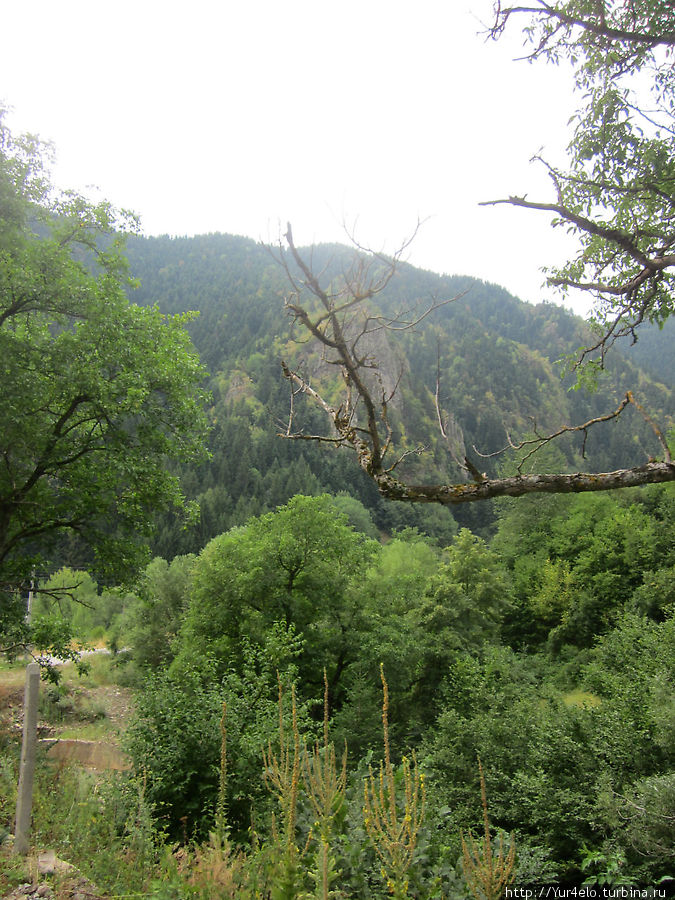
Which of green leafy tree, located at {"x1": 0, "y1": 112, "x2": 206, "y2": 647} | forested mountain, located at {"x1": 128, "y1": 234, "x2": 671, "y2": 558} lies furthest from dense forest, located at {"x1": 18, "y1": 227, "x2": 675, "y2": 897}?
forested mountain, located at {"x1": 128, "y1": 234, "x2": 671, "y2": 558}

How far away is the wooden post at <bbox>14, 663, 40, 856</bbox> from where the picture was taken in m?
4.41

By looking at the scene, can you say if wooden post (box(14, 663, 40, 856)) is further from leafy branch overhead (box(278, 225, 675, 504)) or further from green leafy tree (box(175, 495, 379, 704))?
green leafy tree (box(175, 495, 379, 704))

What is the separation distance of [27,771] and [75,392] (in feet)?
16.5

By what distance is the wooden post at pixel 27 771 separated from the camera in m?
4.41

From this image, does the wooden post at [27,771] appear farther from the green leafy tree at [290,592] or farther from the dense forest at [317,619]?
the green leafy tree at [290,592]

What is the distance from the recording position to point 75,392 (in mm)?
7859

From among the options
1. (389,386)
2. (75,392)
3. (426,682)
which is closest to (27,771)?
(75,392)

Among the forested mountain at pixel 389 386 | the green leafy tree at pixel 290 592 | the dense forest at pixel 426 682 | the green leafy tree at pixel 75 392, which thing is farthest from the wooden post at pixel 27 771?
the forested mountain at pixel 389 386

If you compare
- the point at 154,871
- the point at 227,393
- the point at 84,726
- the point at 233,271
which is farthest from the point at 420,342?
the point at 154,871

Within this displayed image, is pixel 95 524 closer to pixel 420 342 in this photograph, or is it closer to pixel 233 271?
pixel 420 342

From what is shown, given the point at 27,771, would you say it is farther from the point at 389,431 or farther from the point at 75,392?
the point at 75,392

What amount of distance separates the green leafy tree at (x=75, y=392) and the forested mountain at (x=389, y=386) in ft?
135

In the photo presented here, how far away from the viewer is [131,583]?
8.50 meters

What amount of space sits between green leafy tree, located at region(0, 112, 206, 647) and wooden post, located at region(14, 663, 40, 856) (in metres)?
3.35
